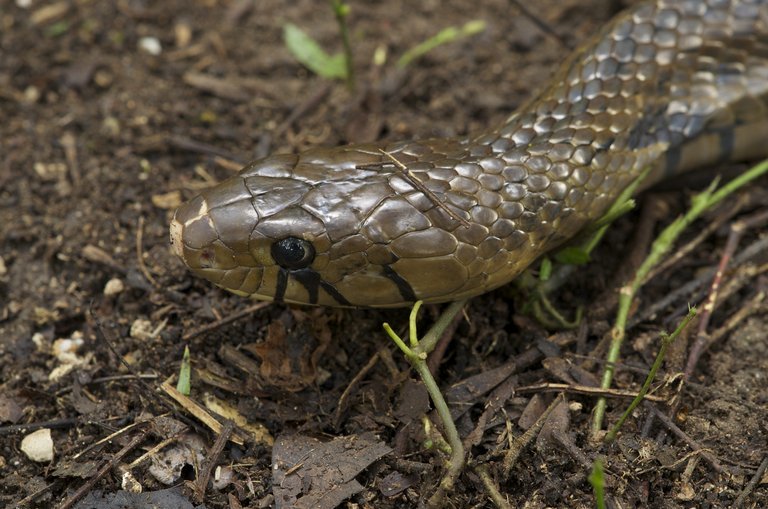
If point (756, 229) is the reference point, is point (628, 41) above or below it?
above

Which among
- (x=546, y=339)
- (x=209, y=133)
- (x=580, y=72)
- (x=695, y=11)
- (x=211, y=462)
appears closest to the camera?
(x=211, y=462)

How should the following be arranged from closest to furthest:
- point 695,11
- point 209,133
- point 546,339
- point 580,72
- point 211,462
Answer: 1. point 211,462
2. point 546,339
3. point 580,72
4. point 695,11
5. point 209,133

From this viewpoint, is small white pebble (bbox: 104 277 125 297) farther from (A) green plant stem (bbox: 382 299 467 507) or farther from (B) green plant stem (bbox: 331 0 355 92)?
(B) green plant stem (bbox: 331 0 355 92)

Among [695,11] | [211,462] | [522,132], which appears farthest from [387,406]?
[695,11]

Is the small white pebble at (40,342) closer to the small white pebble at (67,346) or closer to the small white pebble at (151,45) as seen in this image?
the small white pebble at (67,346)

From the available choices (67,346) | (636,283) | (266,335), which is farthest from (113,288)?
(636,283)

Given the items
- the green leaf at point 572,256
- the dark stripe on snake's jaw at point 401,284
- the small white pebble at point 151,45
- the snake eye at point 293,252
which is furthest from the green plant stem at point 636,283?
the small white pebble at point 151,45

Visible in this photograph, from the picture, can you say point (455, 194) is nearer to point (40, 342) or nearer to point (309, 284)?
point (309, 284)

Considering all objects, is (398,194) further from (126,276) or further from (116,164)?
(116,164)
